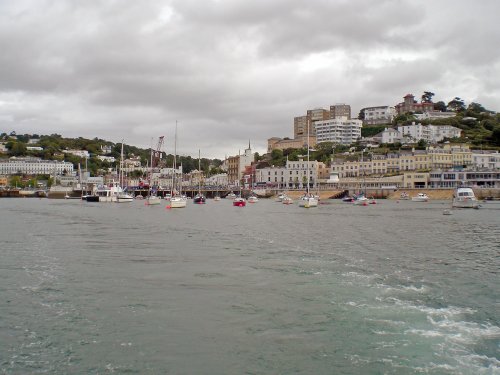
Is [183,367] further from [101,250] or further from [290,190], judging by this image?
[290,190]

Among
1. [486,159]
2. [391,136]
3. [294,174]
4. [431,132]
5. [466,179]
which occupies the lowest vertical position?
[466,179]

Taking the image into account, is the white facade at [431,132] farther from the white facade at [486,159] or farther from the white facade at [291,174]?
the white facade at [291,174]

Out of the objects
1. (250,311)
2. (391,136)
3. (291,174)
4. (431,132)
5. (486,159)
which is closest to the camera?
(250,311)

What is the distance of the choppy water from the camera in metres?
10.0

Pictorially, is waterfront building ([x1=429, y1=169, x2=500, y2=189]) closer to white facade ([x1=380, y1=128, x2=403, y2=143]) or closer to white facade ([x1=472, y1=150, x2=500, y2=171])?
white facade ([x1=472, y1=150, x2=500, y2=171])

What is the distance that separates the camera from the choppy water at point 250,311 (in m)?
10.0

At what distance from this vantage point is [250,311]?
13.6 m

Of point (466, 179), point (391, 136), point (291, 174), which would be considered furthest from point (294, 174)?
point (466, 179)

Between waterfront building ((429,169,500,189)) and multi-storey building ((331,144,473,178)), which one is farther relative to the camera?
multi-storey building ((331,144,473,178))

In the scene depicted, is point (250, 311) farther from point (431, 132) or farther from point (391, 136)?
point (431, 132)

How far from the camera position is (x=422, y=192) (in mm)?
124812

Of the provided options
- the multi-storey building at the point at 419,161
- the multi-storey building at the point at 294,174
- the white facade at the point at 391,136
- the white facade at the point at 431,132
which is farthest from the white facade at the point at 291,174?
the white facade at the point at 431,132

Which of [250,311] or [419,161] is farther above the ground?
[419,161]

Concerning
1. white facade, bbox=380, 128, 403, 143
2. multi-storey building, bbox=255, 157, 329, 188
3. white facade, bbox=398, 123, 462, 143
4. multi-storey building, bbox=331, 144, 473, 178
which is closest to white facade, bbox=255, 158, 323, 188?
multi-storey building, bbox=255, 157, 329, 188
